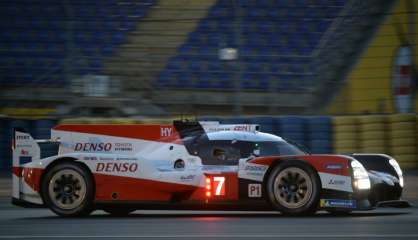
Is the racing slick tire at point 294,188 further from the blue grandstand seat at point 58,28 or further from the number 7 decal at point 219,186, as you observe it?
the blue grandstand seat at point 58,28

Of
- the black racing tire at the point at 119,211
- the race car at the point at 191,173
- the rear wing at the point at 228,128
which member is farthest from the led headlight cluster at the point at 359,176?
the black racing tire at the point at 119,211

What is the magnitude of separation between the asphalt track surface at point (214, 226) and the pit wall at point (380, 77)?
523 centimetres

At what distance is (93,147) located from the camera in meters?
8.21

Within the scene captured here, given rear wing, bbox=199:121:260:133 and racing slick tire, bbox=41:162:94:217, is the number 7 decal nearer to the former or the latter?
rear wing, bbox=199:121:260:133

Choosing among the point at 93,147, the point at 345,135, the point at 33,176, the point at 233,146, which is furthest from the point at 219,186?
the point at 345,135

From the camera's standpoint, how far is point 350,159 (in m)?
7.51

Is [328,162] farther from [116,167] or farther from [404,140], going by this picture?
[404,140]

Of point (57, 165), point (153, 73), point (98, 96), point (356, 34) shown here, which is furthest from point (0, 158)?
point (356, 34)

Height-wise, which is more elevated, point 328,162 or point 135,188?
point 328,162

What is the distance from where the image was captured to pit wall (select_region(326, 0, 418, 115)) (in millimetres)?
13570

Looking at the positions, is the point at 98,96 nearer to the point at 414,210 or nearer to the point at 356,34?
the point at 356,34

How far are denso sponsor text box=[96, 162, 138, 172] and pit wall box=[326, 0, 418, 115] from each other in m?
6.59

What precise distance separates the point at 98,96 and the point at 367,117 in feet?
16.0

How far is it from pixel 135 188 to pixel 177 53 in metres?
8.01
